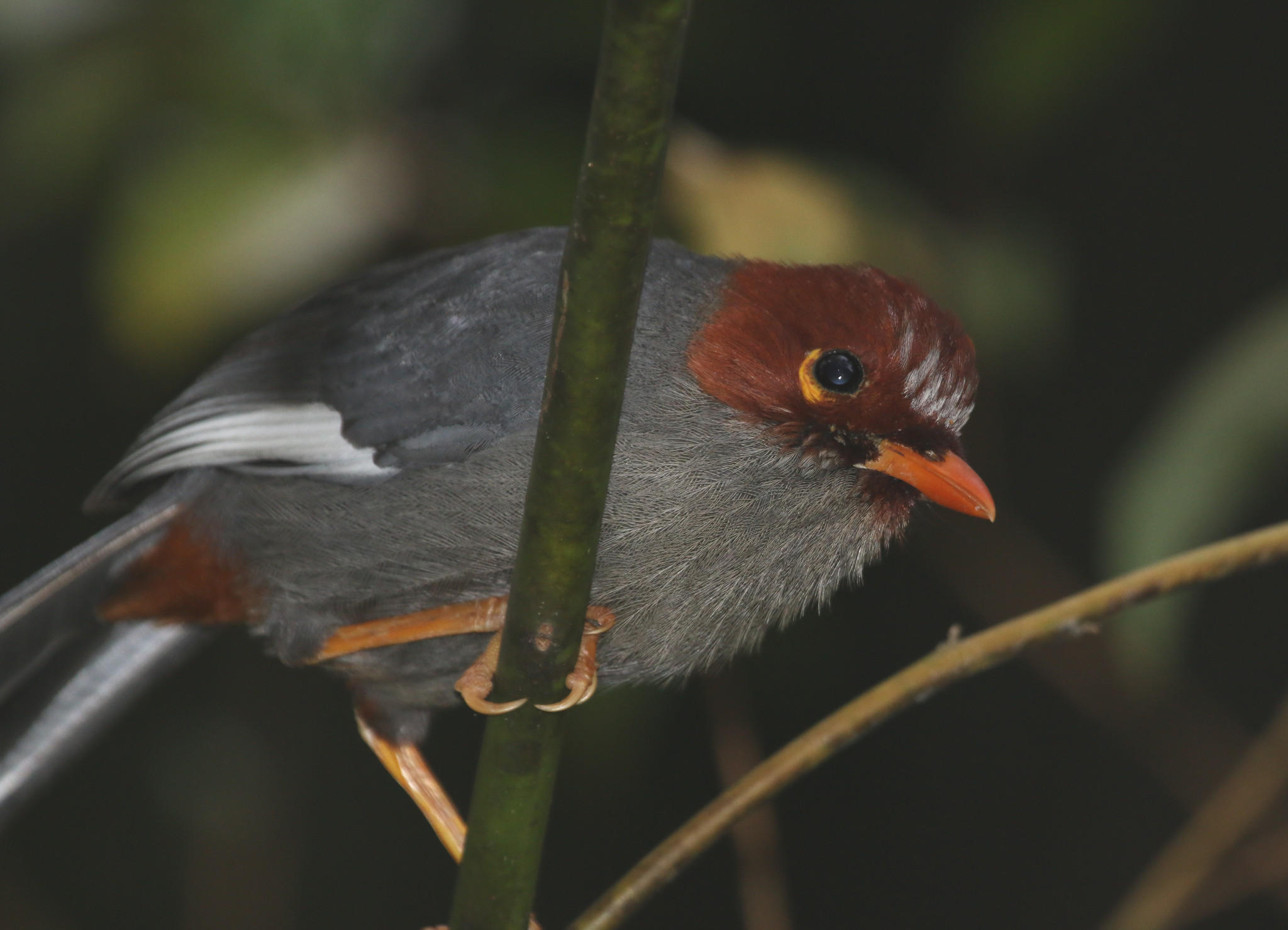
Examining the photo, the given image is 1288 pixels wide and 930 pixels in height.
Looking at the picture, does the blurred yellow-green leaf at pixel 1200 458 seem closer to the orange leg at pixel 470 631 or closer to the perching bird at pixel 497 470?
the perching bird at pixel 497 470

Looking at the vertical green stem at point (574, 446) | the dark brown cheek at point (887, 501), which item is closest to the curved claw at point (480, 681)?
the vertical green stem at point (574, 446)

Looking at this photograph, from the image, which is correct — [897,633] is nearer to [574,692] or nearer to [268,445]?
[268,445]

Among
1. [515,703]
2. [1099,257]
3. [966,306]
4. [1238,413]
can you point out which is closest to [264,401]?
[515,703]

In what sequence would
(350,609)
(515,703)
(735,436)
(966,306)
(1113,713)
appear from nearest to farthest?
(515,703) → (735,436) → (350,609) → (966,306) → (1113,713)

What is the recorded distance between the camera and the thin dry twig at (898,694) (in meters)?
1.94

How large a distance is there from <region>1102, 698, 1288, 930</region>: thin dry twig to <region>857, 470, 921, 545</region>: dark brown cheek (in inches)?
44.9

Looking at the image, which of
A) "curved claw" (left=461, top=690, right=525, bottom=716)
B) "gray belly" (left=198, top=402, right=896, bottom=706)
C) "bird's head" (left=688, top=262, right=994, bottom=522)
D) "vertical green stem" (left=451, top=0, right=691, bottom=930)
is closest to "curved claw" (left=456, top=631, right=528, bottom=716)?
"curved claw" (left=461, top=690, right=525, bottom=716)

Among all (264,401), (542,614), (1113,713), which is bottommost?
(1113,713)

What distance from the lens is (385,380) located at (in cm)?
279

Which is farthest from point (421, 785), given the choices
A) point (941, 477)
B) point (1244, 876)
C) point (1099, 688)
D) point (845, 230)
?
point (1244, 876)

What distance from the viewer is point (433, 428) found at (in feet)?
8.77

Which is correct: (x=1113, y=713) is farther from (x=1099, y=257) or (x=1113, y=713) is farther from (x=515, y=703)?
(x=515, y=703)

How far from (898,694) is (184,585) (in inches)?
68.3

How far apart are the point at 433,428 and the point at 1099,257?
11.4ft
